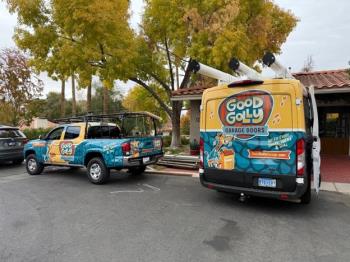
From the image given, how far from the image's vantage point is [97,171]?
774 centimetres

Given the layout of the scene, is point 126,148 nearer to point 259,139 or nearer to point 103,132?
point 103,132

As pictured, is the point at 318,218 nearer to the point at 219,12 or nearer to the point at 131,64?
the point at 219,12

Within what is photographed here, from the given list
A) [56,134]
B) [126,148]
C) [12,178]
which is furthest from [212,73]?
[12,178]

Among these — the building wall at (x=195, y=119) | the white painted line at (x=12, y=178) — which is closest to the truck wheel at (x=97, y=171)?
the white painted line at (x=12, y=178)

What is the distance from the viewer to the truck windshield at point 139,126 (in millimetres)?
8492

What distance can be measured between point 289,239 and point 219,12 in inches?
376

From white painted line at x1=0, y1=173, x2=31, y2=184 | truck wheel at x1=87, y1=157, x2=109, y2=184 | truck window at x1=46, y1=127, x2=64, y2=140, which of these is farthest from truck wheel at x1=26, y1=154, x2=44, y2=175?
truck wheel at x1=87, y1=157, x2=109, y2=184

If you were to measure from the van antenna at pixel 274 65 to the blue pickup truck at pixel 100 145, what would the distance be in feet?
13.2

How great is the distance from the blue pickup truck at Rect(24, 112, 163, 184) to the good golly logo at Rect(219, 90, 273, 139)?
301cm

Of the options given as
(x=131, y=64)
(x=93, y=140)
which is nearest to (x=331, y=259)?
(x=93, y=140)

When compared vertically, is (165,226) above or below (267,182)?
below

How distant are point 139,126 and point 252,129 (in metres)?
4.46

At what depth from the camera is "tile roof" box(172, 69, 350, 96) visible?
342 inches

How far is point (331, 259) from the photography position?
3434 mm
